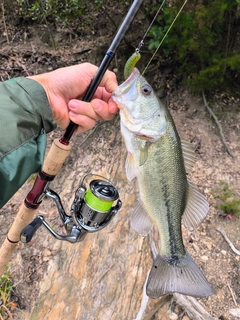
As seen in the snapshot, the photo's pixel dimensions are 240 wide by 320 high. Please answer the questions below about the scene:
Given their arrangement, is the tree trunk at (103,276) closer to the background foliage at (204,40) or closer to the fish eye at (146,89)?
the fish eye at (146,89)

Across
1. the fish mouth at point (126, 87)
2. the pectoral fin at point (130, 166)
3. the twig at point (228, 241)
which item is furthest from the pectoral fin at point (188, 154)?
the twig at point (228, 241)

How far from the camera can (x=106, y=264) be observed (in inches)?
110

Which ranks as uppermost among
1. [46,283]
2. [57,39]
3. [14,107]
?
[14,107]

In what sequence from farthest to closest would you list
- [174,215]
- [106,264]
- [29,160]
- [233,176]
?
[233,176] < [106,264] < [174,215] < [29,160]

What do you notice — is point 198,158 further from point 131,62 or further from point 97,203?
point 131,62

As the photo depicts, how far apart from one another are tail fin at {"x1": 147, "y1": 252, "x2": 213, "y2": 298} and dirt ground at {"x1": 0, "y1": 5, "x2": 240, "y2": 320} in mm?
786

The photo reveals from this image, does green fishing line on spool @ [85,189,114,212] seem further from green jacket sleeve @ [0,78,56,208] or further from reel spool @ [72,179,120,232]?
green jacket sleeve @ [0,78,56,208]

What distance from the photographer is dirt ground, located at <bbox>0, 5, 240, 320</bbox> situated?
2805mm

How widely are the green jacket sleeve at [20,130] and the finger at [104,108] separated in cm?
27

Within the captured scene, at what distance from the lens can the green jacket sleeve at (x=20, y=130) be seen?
1547 mm

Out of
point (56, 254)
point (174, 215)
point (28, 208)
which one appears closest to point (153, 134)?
point (174, 215)

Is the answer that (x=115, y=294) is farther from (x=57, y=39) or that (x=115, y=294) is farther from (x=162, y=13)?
(x=57, y=39)

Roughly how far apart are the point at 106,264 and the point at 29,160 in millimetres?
1520

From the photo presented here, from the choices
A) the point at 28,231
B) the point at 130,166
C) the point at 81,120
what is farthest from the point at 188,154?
the point at 28,231
